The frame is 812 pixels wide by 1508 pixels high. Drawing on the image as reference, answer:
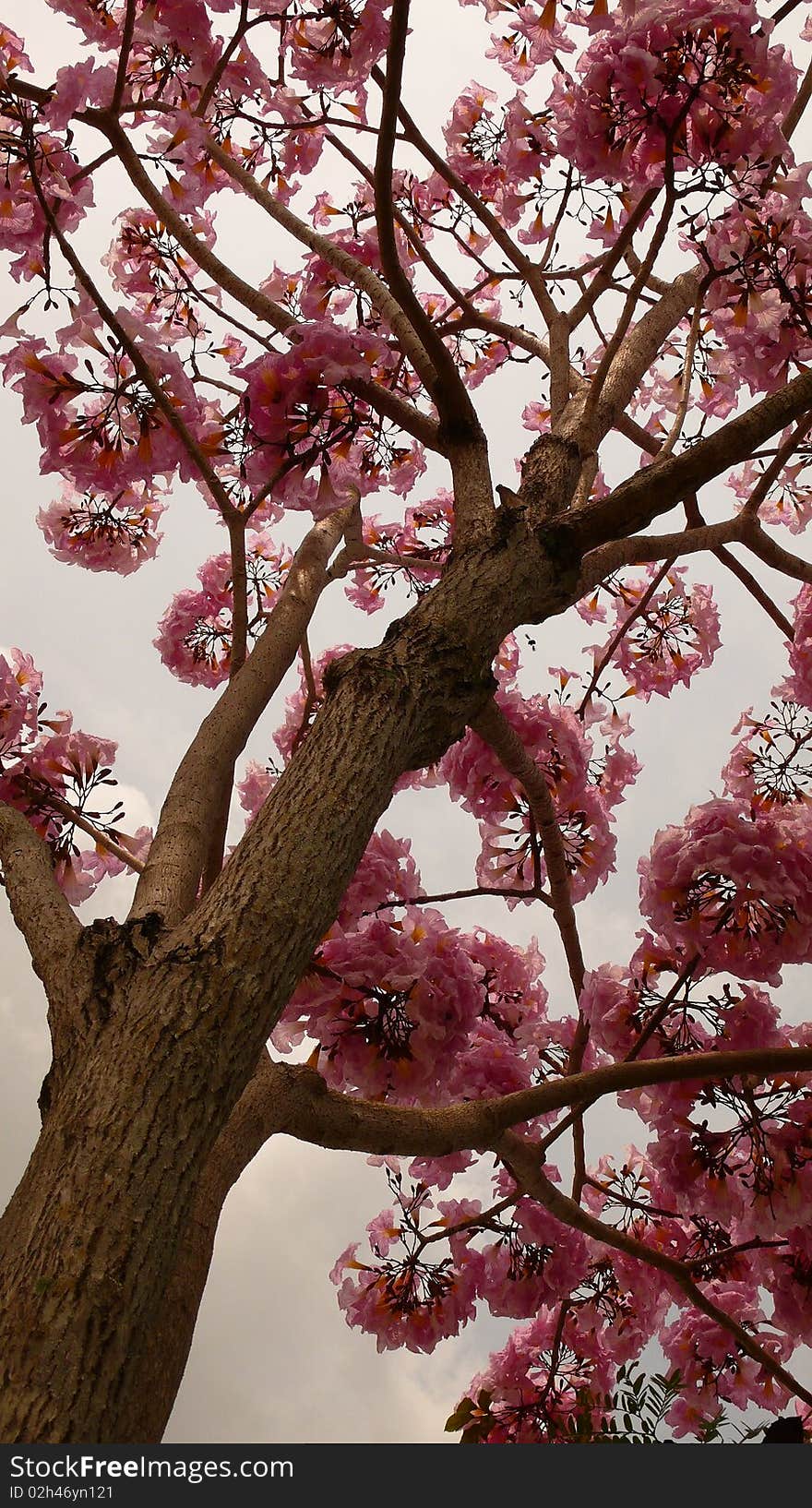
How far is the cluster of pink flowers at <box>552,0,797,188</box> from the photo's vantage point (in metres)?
2.67

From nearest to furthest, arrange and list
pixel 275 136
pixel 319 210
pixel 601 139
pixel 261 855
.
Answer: pixel 261 855 < pixel 601 139 < pixel 275 136 < pixel 319 210

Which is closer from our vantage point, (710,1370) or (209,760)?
(209,760)

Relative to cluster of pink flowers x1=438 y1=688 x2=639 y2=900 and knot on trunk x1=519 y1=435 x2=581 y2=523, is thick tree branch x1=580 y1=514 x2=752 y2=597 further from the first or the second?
cluster of pink flowers x1=438 y1=688 x2=639 y2=900

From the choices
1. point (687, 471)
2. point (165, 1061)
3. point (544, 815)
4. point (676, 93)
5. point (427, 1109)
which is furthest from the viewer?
point (544, 815)

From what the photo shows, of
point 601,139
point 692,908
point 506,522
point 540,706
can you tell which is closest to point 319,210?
point 601,139

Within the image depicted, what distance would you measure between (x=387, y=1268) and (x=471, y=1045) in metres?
0.73

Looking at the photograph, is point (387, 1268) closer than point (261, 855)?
No

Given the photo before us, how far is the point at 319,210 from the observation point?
449 cm

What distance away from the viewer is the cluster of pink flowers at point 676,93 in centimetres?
267

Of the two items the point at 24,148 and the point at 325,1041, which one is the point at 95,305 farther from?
the point at 325,1041

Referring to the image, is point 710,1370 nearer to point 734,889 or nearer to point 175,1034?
point 734,889

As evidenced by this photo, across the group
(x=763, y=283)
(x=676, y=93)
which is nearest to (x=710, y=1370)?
(x=763, y=283)

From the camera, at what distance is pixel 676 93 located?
273cm

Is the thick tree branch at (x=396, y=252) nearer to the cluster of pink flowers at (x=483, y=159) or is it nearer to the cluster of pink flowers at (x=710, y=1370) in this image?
the cluster of pink flowers at (x=483, y=159)
